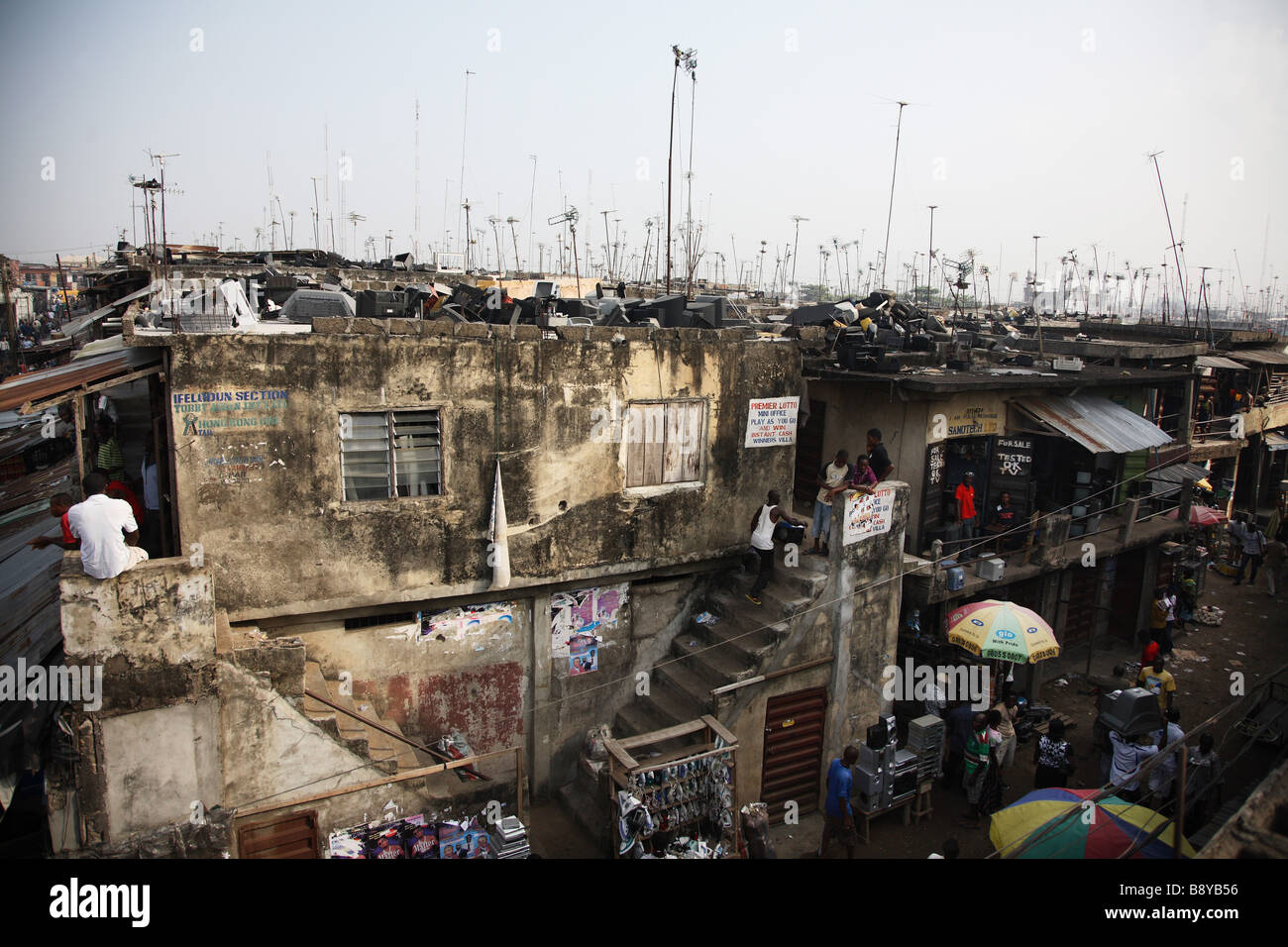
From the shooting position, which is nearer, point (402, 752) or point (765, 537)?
point (402, 752)

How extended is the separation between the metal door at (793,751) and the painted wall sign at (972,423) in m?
5.38

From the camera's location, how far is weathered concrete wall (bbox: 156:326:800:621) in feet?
28.0

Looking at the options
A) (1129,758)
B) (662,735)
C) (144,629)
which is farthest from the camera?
(1129,758)

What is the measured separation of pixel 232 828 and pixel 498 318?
6850mm

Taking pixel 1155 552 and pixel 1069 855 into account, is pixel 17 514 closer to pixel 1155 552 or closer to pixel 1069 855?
pixel 1069 855

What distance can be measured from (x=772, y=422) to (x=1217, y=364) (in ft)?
57.7

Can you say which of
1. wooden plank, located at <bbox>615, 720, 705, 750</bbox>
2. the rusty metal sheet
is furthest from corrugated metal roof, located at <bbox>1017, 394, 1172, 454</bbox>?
the rusty metal sheet

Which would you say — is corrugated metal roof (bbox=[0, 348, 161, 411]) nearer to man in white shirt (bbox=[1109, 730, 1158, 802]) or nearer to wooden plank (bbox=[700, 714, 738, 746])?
wooden plank (bbox=[700, 714, 738, 746])

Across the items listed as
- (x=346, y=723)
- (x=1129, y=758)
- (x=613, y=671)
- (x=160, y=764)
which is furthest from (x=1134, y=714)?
(x=160, y=764)

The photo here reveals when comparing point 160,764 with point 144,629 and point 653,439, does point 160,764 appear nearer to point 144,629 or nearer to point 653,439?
point 144,629

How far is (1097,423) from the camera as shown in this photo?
15000 mm

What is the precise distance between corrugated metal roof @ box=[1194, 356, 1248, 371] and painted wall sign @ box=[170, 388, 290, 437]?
23026 mm

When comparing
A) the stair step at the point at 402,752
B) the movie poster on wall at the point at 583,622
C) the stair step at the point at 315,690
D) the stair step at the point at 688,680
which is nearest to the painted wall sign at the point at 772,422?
the movie poster on wall at the point at 583,622

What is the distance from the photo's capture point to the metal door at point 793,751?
421 inches
